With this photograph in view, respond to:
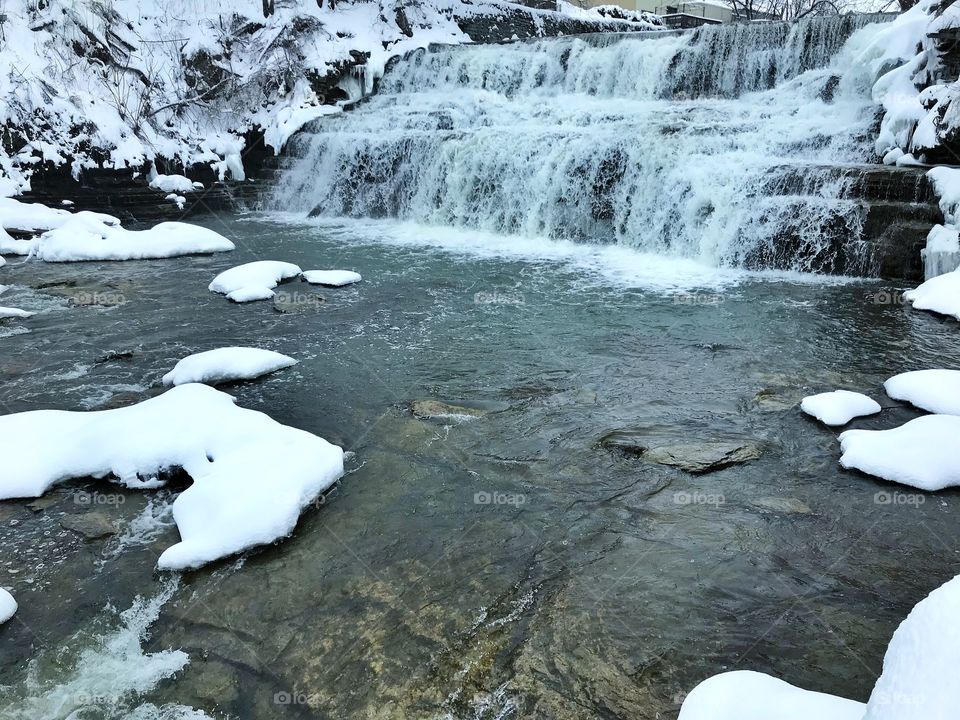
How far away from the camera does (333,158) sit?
612 inches

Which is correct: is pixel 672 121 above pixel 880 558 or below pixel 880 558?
above

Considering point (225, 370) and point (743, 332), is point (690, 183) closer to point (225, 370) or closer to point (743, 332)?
point (743, 332)

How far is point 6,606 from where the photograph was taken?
3123 mm

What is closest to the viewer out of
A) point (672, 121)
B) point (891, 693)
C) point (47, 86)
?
point (891, 693)

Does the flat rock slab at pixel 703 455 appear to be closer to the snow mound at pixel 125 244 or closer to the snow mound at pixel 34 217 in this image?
the snow mound at pixel 125 244

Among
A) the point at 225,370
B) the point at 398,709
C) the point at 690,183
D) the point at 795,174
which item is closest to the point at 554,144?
the point at 690,183

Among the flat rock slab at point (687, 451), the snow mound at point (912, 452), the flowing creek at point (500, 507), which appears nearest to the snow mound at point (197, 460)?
the flowing creek at point (500, 507)

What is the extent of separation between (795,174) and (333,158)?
10.0 meters

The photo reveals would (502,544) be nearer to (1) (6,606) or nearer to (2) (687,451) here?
(2) (687,451)

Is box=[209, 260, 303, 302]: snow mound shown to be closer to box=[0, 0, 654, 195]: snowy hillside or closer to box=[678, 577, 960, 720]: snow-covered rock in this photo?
box=[678, 577, 960, 720]: snow-covered rock

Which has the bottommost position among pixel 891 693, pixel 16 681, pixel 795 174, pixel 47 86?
pixel 16 681

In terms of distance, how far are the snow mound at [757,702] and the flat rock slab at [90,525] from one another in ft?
10.2

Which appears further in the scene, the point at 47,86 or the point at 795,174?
the point at 47,86

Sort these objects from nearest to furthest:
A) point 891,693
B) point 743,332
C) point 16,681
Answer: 1. point 891,693
2. point 16,681
3. point 743,332
